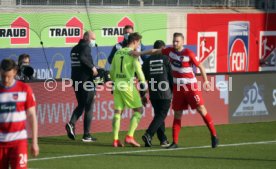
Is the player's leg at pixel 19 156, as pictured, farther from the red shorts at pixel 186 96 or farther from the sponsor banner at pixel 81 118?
the sponsor banner at pixel 81 118

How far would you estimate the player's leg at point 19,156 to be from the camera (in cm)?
1073

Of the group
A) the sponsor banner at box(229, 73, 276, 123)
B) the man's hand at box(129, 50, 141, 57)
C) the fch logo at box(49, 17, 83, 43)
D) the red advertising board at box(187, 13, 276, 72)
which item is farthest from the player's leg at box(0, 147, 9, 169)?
the red advertising board at box(187, 13, 276, 72)

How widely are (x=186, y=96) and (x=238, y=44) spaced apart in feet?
49.7

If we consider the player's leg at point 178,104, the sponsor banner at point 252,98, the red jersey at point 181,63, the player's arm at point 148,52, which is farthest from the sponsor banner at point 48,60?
the red jersey at point 181,63

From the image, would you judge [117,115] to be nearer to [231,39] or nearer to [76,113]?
[76,113]

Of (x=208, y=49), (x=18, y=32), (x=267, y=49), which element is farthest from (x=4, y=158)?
(x=267, y=49)

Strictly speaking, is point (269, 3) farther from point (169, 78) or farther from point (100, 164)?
point (100, 164)

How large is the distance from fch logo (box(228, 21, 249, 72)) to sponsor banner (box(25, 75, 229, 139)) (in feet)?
31.7

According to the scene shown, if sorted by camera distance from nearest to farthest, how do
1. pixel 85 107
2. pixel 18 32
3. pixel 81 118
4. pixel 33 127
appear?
pixel 33 127
pixel 85 107
pixel 81 118
pixel 18 32

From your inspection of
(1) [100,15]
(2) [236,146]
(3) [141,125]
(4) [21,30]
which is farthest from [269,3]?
(2) [236,146]

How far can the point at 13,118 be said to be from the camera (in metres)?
10.9

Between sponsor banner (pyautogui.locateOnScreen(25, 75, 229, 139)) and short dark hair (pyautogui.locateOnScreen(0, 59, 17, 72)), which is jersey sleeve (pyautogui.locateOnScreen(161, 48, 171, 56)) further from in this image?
short dark hair (pyautogui.locateOnScreen(0, 59, 17, 72))

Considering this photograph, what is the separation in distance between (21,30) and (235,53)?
28.9 feet

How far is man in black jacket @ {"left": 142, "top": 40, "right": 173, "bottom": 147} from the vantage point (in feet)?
57.3
